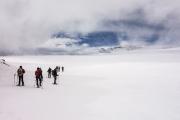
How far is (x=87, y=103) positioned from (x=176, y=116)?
5.29 m

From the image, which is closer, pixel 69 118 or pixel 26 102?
pixel 69 118

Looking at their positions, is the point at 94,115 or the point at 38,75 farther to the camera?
the point at 38,75

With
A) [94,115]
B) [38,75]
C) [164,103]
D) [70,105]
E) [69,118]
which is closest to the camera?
[69,118]

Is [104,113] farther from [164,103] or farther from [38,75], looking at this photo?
[38,75]

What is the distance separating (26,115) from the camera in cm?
1245

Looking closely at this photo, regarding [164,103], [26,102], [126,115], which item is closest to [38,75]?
[26,102]

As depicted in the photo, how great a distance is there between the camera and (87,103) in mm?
16719

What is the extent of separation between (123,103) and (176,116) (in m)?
4.13

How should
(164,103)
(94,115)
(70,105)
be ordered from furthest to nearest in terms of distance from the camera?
(164,103), (70,105), (94,115)

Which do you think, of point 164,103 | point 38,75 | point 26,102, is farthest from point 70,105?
point 38,75

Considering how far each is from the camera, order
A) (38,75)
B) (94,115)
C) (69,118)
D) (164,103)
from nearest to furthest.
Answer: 1. (69,118)
2. (94,115)
3. (164,103)
4. (38,75)

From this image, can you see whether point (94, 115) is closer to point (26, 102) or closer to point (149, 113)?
point (149, 113)

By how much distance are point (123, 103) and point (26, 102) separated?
517 centimetres

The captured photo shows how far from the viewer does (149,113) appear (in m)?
13.6
